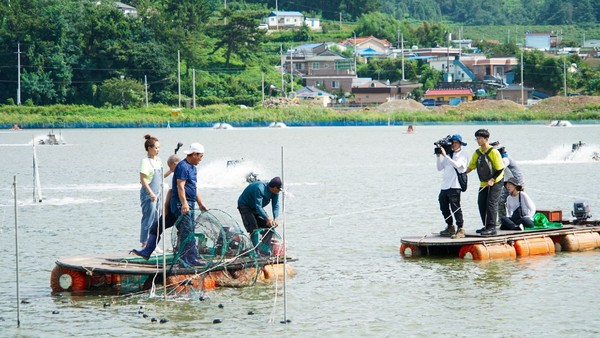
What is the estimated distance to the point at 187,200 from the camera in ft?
55.0

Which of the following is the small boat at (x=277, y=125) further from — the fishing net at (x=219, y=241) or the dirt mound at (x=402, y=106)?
the fishing net at (x=219, y=241)

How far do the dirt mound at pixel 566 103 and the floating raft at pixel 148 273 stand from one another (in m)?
97.4

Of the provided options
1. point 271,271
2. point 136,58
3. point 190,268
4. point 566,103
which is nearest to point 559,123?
point 566,103

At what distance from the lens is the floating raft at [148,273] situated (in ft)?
54.7

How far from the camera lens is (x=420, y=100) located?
131625 mm

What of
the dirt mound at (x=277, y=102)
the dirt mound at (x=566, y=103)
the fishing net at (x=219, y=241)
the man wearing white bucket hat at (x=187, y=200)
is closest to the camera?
the man wearing white bucket hat at (x=187, y=200)

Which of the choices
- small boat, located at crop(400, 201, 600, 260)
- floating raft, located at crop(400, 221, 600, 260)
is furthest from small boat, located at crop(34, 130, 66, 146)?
floating raft, located at crop(400, 221, 600, 260)

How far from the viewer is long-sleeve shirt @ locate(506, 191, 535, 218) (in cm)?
2014

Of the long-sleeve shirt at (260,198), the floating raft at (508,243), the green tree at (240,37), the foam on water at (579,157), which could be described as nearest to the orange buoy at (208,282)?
the long-sleeve shirt at (260,198)

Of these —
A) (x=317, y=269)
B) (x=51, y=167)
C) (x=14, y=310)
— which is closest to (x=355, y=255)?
(x=317, y=269)

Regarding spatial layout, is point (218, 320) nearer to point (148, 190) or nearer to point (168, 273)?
point (168, 273)

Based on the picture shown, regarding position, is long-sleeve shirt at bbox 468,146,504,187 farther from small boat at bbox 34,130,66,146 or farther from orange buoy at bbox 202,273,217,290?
small boat at bbox 34,130,66,146

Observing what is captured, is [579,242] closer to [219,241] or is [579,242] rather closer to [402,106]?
[219,241]

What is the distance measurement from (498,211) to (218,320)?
7.15 meters
